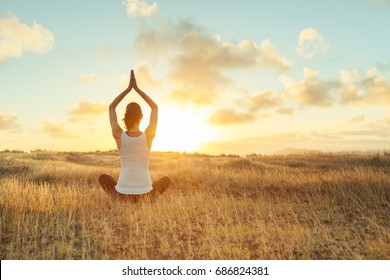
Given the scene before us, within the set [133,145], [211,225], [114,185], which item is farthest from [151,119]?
[211,225]

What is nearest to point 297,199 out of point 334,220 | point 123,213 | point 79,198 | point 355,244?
point 334,220

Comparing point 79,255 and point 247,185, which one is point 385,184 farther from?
point 79,255

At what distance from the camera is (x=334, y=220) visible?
26.2ft

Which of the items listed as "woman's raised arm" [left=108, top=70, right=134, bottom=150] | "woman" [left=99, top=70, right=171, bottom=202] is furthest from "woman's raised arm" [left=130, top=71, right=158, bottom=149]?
"woman's raised arm" [left=108, top=70, right=134, bottom=150]

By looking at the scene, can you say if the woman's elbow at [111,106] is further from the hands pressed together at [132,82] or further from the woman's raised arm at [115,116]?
the hands pressed together at [132,82]

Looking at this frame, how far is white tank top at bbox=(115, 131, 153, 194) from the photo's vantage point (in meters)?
7.38

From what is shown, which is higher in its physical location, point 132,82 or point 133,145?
point 132,82

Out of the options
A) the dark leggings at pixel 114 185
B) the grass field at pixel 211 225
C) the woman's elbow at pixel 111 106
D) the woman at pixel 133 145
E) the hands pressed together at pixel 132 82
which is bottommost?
the grass field at pixel 211 225

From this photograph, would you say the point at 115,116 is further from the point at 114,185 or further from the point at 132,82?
the point at 114,185

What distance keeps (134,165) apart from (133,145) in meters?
0.47

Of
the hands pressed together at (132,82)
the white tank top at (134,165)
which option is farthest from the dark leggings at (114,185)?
the hands pressed together at (132,82)

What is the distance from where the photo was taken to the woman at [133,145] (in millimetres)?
7375

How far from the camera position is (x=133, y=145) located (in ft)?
24.2
